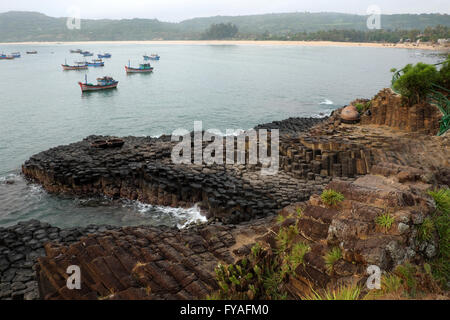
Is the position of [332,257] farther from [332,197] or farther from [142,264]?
[142,264]

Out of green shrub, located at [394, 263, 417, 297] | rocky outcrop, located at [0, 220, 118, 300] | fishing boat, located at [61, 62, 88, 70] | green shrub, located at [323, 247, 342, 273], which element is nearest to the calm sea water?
fishing boat, located at [61, 62, 88, 70]

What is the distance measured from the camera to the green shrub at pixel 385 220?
7371 millimetres

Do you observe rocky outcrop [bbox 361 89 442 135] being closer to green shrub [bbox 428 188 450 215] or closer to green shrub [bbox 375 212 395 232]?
green shrub [bbox 428 188 450 215]

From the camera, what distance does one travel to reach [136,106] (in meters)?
48.5

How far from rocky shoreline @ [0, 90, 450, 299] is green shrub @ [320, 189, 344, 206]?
0.16 m

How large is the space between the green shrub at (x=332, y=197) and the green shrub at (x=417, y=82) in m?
19.5

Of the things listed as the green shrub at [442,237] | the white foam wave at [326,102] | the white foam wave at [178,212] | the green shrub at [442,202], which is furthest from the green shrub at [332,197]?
the white foam wave at [326,102]

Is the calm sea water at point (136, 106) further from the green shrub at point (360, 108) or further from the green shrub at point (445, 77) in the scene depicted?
the green shrub at point (445, 77)

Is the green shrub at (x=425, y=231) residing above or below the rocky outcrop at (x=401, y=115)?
below

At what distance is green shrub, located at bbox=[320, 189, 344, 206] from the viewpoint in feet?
28.4

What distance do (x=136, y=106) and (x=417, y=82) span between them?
35.9 metres

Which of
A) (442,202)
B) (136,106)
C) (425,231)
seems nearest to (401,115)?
(442,202)
